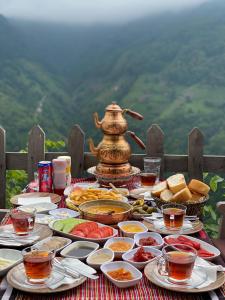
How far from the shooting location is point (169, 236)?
205 centimetres

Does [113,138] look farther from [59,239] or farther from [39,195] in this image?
[59,239]

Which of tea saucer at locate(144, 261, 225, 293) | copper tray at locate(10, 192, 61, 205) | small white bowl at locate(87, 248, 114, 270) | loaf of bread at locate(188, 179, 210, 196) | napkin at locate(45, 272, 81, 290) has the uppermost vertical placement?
loaf of bread at locate(188, 179, 210, 196)

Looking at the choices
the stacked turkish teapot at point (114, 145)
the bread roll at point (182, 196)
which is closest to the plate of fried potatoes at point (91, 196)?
the bread roll at point (182, 196)

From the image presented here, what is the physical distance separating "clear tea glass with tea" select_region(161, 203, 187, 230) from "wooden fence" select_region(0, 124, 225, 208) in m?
1.95

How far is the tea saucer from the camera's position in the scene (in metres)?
1.54

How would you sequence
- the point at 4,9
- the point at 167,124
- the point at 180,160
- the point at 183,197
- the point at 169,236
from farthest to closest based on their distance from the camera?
the point at 4,9
the point at 167,124
the point at 180,160
the point at 183,197
the point at 169,236

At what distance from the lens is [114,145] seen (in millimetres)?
3316

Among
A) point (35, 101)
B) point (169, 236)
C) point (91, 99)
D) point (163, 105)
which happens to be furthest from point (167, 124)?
point (169, 236)

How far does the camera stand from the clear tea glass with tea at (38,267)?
1.55 m

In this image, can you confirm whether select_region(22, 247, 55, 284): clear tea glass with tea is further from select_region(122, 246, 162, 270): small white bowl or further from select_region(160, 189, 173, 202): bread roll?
select_region(160, 189, 173, 202): bread roll

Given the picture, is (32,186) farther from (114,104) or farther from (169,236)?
(169,236)

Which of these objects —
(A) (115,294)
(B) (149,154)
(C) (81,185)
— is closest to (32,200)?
(C) (81,185)

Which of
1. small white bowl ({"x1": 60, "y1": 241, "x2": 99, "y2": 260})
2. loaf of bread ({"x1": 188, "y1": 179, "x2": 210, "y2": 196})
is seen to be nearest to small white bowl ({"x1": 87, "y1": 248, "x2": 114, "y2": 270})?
small white bowl ({"x1": 60, "y1": 241, "x2": 99, "y2": 260})

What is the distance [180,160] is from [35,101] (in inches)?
422
